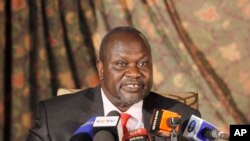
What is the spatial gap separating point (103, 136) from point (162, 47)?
5.61 feet

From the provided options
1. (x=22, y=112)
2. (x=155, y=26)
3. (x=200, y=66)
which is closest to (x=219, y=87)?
(x=200, y=66)

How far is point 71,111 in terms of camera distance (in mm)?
1685

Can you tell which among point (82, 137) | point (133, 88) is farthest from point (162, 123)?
point (133, 88)

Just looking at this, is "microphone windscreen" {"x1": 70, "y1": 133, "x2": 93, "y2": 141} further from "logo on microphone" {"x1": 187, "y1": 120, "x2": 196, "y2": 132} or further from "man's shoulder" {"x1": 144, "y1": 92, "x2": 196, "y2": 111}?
"man's shoulder" {"x1": 144, "y1": 92, "x2": 196, "y2": 111}

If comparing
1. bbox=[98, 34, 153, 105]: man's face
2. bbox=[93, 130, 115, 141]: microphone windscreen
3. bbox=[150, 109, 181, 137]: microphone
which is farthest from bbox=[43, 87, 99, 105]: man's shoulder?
bbox=[93, 130, 115, 141]: microphone windscreen

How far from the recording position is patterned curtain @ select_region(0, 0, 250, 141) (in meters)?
2.52

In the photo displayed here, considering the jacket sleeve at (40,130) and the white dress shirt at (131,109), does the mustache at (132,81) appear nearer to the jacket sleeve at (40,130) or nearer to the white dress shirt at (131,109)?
the white dress shirt at (131,109)

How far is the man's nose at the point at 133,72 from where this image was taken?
158 centimetres

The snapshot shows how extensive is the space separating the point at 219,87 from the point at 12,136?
4.21 ft

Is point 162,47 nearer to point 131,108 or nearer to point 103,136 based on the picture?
point 131,108

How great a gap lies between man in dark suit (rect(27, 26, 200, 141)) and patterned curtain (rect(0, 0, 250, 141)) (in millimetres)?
832

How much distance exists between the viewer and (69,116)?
5.46 feet

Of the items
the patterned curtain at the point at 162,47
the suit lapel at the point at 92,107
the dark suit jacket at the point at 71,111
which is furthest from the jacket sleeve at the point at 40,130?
the patterned curtain at the point at 162,47

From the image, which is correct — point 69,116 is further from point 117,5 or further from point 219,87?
point 219,87
